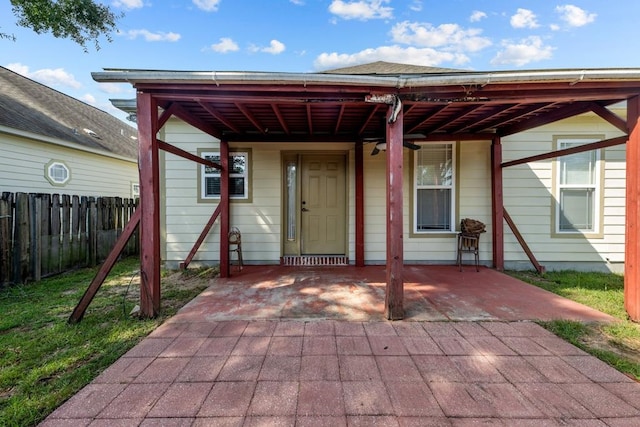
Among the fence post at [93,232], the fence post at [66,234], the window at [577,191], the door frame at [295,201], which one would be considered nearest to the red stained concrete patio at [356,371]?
the door frame at [295,201]

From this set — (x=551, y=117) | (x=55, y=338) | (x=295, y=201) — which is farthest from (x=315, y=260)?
(x=551, y=117)

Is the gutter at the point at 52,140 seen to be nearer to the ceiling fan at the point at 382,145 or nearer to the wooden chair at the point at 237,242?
the wooden chair at the point at 237,242

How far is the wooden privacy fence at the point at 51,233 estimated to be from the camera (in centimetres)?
402

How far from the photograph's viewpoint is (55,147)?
7.50 meters

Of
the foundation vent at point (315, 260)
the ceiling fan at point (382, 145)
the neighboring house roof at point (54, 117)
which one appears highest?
the neighboring house roof at point (54, 117)

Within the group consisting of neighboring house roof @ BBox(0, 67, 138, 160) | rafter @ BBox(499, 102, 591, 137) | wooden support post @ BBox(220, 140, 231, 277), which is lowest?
wooden support post @ BBox(220, 140, 231, 277)

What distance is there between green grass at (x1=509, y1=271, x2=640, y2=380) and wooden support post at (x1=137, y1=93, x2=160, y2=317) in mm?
3920

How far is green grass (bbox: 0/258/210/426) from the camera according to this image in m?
1.69

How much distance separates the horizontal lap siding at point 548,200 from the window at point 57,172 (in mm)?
10808

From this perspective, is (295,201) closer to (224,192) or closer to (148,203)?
(224,192)

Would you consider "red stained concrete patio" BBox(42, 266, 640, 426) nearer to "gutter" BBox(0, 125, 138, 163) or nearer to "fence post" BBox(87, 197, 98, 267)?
"fence post" BBox(87, 197, 98, 267)

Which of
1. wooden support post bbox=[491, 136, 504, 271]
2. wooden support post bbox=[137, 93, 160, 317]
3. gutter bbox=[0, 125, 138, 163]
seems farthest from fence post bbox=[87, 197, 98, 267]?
wooden support post bbox=[491, 136, 504, 271]

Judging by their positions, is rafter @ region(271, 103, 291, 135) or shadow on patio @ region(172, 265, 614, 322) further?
rafter @ region(271, 103, 291, 135)

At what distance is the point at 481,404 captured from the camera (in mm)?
1619
